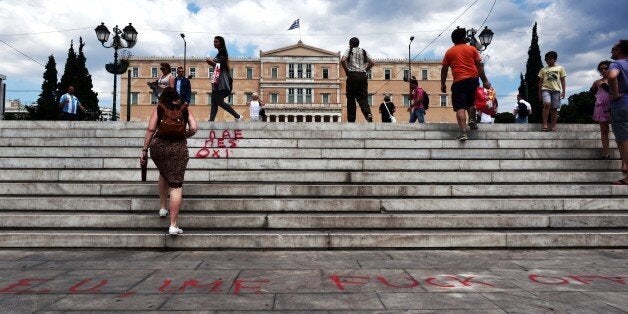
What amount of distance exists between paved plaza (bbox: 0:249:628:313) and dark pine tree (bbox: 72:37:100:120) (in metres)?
A: 37.4

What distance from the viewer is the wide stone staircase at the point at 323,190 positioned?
5082 millimetres

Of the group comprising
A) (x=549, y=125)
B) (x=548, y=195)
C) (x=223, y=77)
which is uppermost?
(x=223, y=77)

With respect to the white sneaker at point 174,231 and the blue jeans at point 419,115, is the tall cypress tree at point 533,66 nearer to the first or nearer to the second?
the blue jeans at point 419,115

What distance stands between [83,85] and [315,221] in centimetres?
4007

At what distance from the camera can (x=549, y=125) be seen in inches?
352

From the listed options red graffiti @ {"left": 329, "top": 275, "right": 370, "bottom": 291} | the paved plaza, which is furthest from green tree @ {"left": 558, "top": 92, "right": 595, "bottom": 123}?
red graffiti @ {"left": 329, "top": 275, "right": 370, "bottom": 291}

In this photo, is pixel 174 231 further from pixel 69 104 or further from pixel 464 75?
pixel 69 104

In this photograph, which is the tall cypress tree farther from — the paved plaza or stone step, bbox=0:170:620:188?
the paved plaza

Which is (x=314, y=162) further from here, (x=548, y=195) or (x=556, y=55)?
(x=556, y=55)

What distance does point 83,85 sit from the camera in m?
39.1

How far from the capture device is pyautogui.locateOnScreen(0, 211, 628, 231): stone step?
5.38 metres

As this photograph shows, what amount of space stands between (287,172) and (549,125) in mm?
→ 5652

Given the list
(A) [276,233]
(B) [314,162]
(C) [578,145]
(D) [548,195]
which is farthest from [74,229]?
(C) [578,145]

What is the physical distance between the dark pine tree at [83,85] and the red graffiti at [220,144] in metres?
33.7
